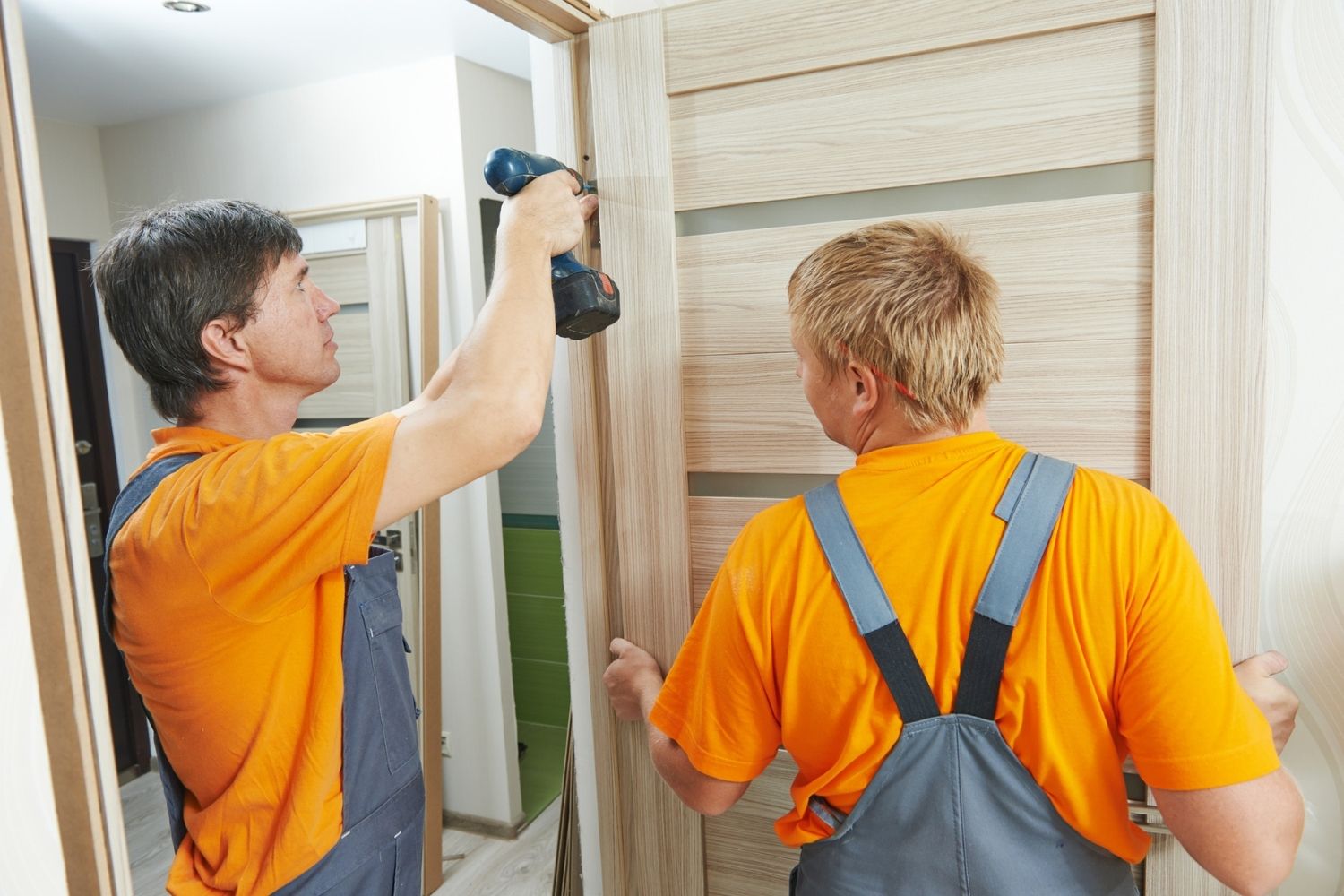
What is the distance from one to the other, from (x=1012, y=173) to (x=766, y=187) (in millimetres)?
335

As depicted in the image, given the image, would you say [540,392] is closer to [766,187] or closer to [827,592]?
[827,592]

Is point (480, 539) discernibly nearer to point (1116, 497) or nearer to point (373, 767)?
point (373, 767)

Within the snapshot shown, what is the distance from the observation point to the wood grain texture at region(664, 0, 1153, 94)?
1.01 m

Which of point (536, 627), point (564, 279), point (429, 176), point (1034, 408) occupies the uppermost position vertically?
point (429, 176)

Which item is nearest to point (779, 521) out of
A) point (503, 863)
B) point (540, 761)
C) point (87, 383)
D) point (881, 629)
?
point (881, 629)

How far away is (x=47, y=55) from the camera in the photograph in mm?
1417

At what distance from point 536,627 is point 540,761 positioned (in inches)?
20.7

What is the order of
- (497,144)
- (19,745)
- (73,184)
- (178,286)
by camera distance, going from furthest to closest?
(497,144)
(73,184)
(178,286)
(19,745)

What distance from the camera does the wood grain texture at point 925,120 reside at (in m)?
1.01

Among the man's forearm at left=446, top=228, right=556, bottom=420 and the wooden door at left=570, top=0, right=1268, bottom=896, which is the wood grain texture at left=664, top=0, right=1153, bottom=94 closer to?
the wooden door at left=570, top=0, right=1268, bottom=896

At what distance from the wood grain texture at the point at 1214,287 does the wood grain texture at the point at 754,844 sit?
0.67 meters

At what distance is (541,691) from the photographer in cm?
287

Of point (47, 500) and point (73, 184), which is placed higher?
point (73, 184)

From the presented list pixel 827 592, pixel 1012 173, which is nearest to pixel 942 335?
pixel 827 592
